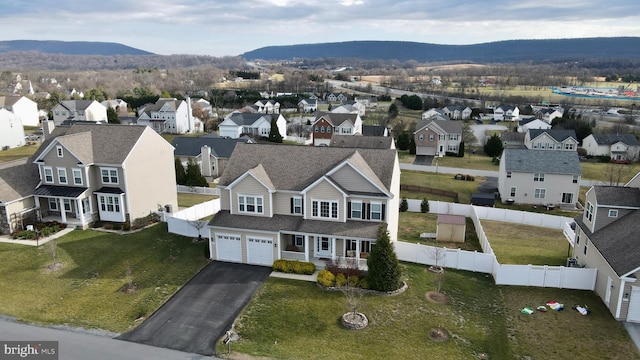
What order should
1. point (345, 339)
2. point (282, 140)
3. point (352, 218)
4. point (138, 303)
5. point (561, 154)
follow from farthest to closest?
point (282, 140) < point (561, 154) < point (352, 218) < point (138, 303) < point (345, 339)

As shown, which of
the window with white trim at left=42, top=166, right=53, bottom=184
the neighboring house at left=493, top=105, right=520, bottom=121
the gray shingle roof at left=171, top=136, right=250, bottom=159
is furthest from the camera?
the neighboring house at left=493, top=105, right=520, bottom=121

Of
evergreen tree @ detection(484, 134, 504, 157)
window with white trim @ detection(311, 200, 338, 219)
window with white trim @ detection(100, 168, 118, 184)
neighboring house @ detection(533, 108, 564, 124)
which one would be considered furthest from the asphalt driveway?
neighboring house @ detection(533, 108, 564, 124)

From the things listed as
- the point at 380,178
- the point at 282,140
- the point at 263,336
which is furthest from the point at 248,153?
the point at 282,140

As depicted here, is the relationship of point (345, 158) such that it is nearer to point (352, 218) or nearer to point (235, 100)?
point (352, 218)

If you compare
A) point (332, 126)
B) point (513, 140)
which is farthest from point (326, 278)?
point (513, 140)

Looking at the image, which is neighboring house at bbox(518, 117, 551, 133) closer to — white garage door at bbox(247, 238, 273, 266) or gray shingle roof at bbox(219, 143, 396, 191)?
gray shingle roof at bbox(219, 143, 396, 191)

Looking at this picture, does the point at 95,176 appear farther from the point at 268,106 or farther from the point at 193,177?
the point at 268,106
